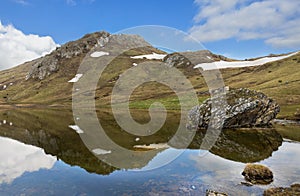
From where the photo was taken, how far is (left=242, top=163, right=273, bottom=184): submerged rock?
24.9 metres

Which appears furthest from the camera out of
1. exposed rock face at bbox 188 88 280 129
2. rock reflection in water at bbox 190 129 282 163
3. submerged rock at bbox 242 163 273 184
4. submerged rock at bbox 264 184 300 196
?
exposed rock face at bbox 188 88 280 129

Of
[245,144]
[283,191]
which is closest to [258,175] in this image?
[283,191]

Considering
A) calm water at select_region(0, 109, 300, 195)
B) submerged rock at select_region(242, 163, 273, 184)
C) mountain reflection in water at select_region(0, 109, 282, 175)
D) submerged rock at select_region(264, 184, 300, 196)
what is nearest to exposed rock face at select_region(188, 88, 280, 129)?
mountain reflection in water at select_region(0, 109, 282, 175)

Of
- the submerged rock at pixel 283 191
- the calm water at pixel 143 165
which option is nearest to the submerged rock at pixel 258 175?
the calm water at pixel 143 165

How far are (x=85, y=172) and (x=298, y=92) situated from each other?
319ft

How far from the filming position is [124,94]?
17512cm

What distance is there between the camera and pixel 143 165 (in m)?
30.8

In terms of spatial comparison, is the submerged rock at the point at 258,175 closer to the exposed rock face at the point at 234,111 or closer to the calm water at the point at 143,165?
the calm water at the point at 143,165

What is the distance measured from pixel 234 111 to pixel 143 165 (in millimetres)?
30751

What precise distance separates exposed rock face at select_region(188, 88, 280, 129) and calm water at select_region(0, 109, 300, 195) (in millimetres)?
6908

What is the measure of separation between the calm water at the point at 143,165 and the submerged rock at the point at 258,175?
0.63 metres

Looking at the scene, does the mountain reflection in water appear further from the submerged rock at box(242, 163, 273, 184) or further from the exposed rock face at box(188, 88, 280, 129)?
the submerged rock at box(242, 163, 273, 184)

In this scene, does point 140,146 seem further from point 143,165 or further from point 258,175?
point 258,175

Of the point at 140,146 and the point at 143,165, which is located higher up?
the point at 140,146
